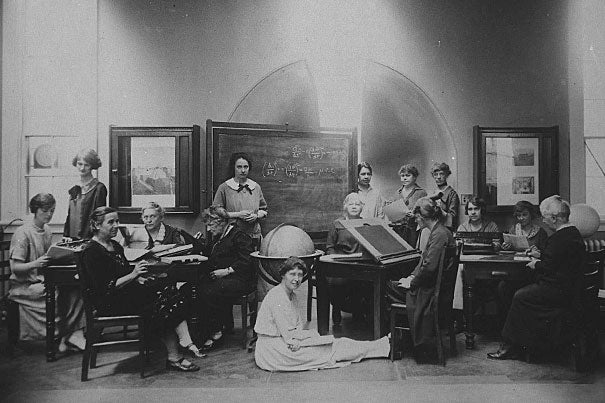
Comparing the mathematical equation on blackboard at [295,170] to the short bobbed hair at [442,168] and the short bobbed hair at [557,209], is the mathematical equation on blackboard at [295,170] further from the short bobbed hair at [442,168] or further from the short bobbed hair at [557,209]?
the short bobbed hair at [557,209]

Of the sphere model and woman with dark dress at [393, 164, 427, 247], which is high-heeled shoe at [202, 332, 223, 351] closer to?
the sphere model

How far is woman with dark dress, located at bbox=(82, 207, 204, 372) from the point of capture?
3.79 m

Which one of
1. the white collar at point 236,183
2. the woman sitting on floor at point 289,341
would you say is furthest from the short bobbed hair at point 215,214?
the woman sitting on floor at point 289,341

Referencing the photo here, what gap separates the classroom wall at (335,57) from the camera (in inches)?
223

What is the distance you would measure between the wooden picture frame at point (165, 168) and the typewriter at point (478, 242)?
2999 mm

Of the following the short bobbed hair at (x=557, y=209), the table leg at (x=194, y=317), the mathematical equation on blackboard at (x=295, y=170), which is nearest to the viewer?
the short bobbed hair at (x=557, y=209)

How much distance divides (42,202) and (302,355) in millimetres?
2377

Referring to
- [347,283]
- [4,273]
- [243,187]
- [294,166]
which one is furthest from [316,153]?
[4,273]

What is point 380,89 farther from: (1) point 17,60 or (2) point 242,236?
(1) point 17,60

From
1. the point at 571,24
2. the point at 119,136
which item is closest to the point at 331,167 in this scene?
the point at 119,136

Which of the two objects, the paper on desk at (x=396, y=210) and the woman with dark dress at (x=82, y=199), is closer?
the woman with dark dress at (x=82, y=199)

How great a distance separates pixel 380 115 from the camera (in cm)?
674

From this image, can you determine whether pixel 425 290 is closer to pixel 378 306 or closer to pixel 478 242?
pixel 378 306

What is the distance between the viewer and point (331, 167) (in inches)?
252
